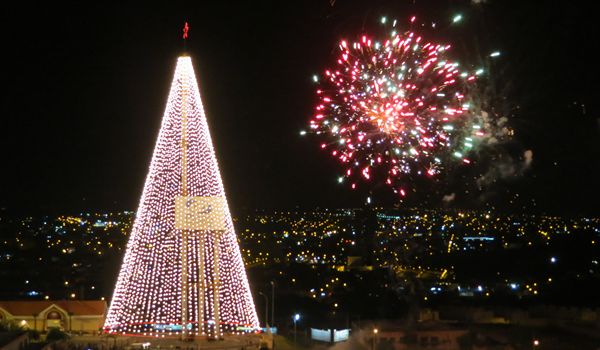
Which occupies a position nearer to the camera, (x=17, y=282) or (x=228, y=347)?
(x=228, y=347)

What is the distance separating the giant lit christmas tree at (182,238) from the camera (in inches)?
564

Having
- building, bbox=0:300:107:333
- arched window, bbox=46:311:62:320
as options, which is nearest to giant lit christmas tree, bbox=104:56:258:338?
building, bbox=0:300:107:333

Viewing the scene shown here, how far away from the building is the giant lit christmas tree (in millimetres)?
2181

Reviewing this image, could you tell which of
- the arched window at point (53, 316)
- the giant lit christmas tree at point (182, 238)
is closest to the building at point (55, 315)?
the arched window at point (53, 316)

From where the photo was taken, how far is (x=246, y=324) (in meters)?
17.7

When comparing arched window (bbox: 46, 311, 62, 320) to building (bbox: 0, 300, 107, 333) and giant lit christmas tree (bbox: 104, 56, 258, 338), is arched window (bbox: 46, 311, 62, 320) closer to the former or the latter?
building (bbox: 0, 300, 107, 333)

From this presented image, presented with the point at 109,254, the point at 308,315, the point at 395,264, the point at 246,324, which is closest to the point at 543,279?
the point at 395,264

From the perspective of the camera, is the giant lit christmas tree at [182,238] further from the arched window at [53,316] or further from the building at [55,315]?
the arched window at [53,316]

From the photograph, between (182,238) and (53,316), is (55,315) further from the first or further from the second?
(182,238)

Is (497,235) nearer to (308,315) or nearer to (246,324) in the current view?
(308,315)

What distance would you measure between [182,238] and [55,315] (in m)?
5.62

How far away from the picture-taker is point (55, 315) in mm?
19469

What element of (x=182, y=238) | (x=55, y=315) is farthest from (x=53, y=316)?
(x=182, y=238)

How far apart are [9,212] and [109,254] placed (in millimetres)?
14709
